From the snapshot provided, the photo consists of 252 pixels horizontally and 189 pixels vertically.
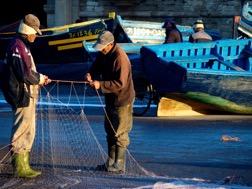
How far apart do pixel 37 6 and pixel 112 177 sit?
27678 millimetres

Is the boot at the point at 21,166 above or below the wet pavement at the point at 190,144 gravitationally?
above

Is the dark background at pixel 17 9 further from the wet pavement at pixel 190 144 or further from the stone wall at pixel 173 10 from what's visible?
the wet pavement at pixel 190 144

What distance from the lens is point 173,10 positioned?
27812mm

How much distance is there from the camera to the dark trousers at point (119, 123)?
8086 millimetres

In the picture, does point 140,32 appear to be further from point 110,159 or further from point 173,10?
point 110,159

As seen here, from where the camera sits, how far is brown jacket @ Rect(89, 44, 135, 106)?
7965 millimetres

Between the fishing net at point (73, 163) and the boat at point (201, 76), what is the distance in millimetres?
1917

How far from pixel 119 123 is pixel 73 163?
105 cm

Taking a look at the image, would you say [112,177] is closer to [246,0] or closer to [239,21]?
[239,21]

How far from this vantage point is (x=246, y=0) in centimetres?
2636

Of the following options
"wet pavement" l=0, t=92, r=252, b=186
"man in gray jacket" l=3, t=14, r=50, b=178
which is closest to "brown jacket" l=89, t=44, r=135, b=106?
"man in gray jacket" l=3, t=14, r=50, b=178

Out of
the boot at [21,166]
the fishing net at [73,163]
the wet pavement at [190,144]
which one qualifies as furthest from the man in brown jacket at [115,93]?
the boot at [21,166]

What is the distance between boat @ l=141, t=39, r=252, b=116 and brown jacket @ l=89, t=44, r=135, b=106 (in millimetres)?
5103

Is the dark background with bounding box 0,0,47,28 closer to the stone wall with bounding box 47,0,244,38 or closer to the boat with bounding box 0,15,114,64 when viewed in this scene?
the stone wall with bounding box 47,0,244,38
